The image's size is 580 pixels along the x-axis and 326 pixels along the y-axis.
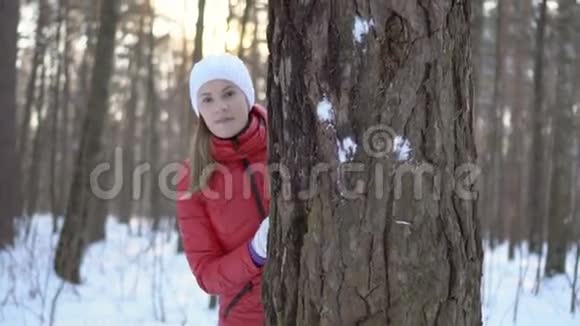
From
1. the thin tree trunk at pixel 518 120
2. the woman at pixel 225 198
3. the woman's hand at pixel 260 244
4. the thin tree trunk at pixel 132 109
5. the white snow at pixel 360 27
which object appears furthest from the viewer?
the thin tree trunk at pixel 132 109

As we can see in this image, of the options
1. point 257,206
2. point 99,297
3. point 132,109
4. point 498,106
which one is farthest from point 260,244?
point 132,109

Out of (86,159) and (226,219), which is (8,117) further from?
(226,219)

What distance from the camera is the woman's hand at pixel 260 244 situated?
6.10ft

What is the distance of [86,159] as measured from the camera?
7.53m

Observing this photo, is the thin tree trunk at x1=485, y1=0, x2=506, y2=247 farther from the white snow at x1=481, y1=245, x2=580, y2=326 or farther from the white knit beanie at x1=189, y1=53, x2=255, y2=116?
the white knit beanie at x1=189, y1=53, x2=255, y2=116

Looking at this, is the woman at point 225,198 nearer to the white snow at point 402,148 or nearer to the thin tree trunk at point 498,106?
the white snow at point 402,148

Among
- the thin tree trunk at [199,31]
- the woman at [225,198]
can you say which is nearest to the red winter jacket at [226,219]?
the woman at [225,198]

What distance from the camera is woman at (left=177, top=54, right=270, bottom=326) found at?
204cm

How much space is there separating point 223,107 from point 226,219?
0.37 m

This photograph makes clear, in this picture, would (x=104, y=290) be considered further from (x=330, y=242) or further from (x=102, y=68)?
(x=330, y=242)

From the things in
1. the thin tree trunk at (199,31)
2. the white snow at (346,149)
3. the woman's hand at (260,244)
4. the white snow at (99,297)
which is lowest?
the white snow at (99,297)

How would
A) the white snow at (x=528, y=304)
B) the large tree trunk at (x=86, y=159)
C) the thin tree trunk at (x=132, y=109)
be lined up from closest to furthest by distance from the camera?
the white snow at (x=528, y=304) → the large tree trunk at (x=86, y=159) → the thin tree trunk at (x=132, y=109)

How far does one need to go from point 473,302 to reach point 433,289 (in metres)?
0.17

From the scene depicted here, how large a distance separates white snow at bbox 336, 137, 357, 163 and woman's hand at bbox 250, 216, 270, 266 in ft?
1.15
